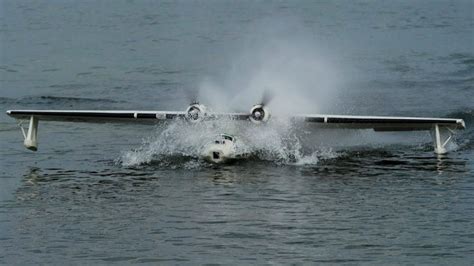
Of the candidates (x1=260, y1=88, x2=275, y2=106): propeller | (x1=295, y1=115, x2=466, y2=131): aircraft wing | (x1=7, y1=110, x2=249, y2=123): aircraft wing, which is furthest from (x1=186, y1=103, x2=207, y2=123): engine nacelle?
(x1=295, y1=115, x2=466, y2=131): aircraft wing

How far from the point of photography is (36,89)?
60625mm

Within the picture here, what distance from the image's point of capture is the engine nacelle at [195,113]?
1406 inches

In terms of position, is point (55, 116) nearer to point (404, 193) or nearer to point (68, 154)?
point (68, 154)

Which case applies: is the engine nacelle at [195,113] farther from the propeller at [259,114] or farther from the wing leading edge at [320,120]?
the propeller at [259,114]

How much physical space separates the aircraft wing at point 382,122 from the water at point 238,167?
4.48 ft

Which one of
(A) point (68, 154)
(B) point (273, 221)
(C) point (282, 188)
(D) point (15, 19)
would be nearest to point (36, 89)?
(A) point (68, 154)

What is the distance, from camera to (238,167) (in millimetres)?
35312

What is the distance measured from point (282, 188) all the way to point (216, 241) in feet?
22.0

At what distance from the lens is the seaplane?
3547 cm

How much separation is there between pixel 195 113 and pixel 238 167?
2.68m

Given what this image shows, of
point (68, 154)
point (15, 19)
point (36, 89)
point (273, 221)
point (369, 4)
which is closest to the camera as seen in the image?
point (273, 221)

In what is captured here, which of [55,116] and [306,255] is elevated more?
[55,116]

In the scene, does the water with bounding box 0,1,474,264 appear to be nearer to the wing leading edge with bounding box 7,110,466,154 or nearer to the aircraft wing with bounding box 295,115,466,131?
the wing leading edge with bounding box 7,110,466,154

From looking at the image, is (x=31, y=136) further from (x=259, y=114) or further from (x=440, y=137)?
A: (x=440, y=137)
